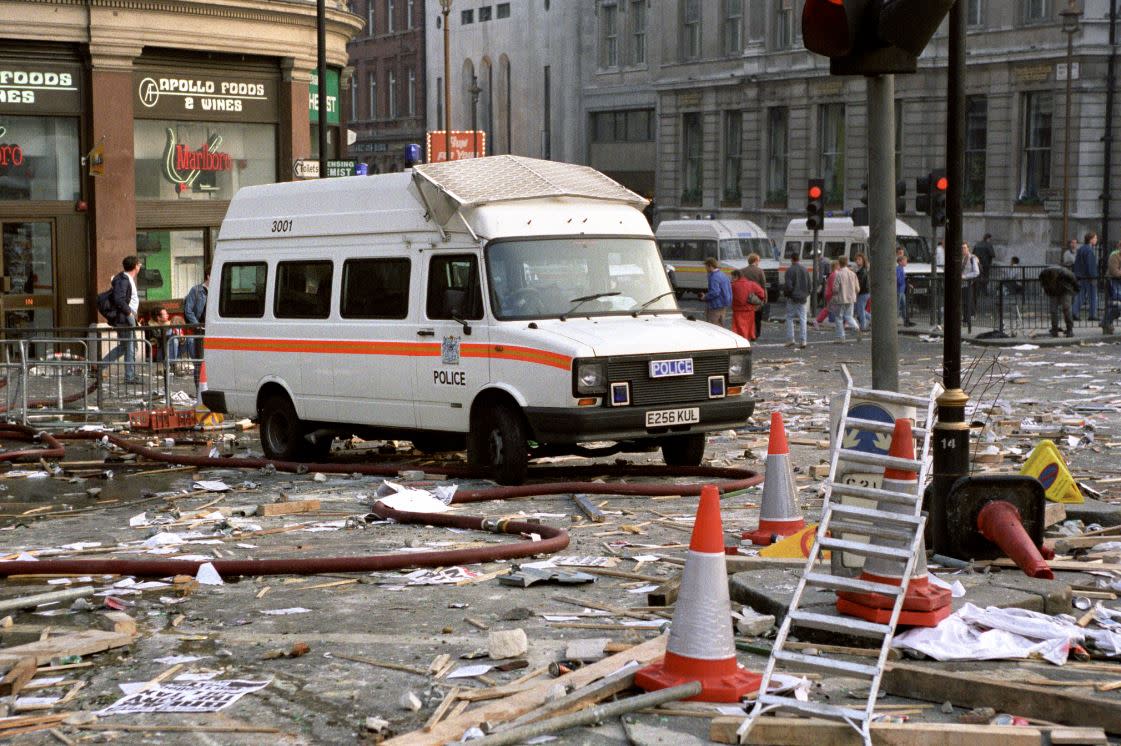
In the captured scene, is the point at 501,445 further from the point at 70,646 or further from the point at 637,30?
the point at 637,30

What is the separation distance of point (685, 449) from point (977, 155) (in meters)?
40.0

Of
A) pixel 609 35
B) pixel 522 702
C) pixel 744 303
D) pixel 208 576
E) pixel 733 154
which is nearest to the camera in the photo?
pixel 522 702

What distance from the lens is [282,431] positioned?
15703mm

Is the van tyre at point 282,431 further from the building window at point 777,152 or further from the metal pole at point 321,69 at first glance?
the building window at point 777,152

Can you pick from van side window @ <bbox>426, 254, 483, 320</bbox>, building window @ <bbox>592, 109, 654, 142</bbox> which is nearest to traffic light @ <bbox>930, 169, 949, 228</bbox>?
van side window @ <bbox>426, 254, 483, 320</bbox>

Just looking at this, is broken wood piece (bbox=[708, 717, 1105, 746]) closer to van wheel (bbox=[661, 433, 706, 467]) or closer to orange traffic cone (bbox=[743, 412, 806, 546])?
orange traffic cone (bbox=[743, 412, 806, 546])

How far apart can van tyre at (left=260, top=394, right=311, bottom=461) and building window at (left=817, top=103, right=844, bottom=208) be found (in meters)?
42.3

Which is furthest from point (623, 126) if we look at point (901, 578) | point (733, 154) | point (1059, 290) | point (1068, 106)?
point (901, 578)

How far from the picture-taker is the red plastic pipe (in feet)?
28.1

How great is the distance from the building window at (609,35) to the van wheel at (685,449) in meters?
57.4

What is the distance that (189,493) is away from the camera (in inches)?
541

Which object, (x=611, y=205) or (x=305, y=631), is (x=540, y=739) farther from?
(x=611, y=205)

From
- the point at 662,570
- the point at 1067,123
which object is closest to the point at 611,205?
the point at 662,570

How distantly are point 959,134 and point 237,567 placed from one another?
4751 mm
